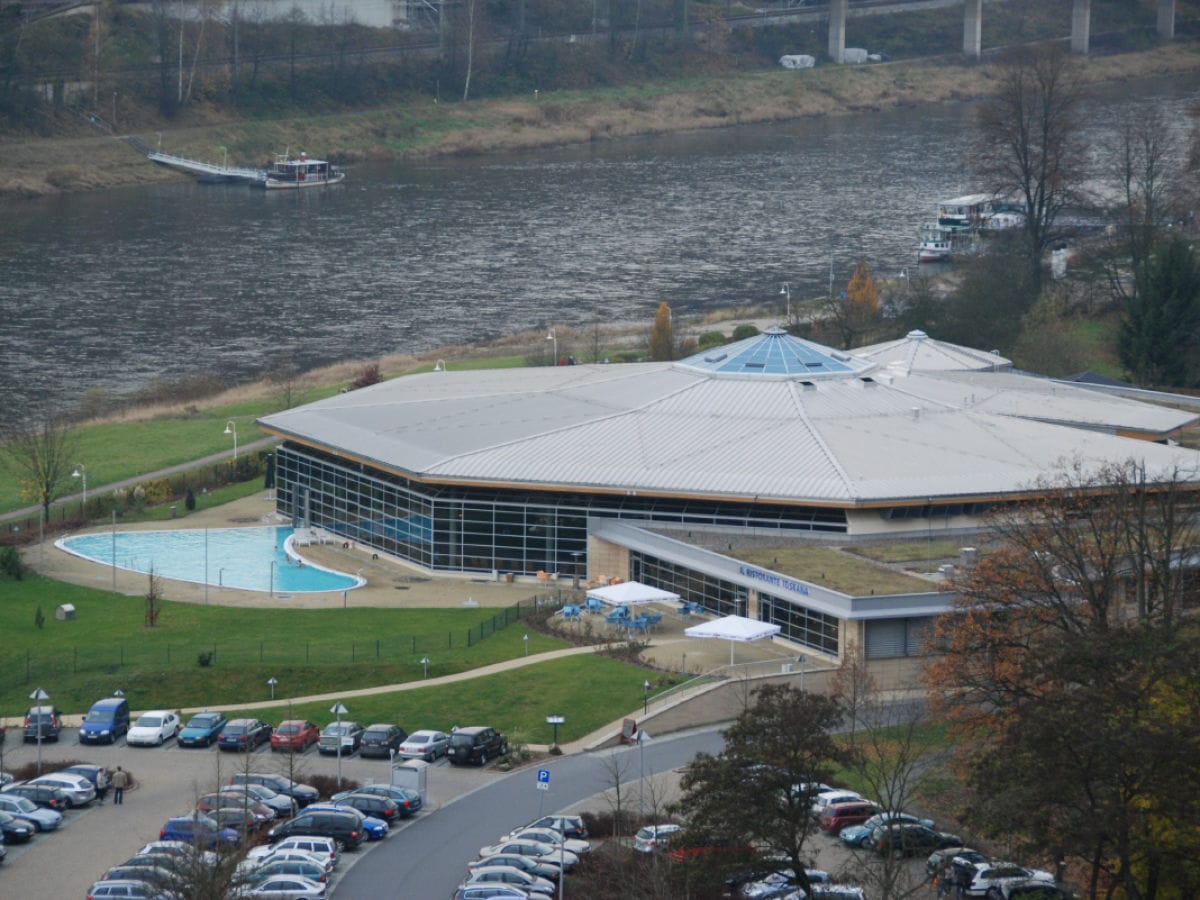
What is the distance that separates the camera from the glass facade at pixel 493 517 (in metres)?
64.9

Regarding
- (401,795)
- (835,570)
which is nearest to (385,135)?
(835,570)

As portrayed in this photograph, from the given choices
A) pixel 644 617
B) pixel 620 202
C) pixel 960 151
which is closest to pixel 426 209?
pixel 620 202

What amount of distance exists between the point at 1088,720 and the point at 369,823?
15129 millimetres

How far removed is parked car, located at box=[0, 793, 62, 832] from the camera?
146 ft

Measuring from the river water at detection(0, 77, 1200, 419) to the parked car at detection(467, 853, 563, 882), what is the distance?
62859 mm

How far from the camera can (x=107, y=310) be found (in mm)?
120875

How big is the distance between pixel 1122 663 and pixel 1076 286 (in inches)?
2906

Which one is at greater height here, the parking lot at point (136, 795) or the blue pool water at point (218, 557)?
the parking lot at point (136, 795)

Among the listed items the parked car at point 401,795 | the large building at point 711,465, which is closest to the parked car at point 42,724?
the parked car at point 401,795

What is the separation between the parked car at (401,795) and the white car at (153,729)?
6696 mm

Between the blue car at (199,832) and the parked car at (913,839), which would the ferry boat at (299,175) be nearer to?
the blue car at (199,832)

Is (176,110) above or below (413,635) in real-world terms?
above

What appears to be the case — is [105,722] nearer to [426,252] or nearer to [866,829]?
[866,829]

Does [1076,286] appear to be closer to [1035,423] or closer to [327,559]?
[1035,423]
